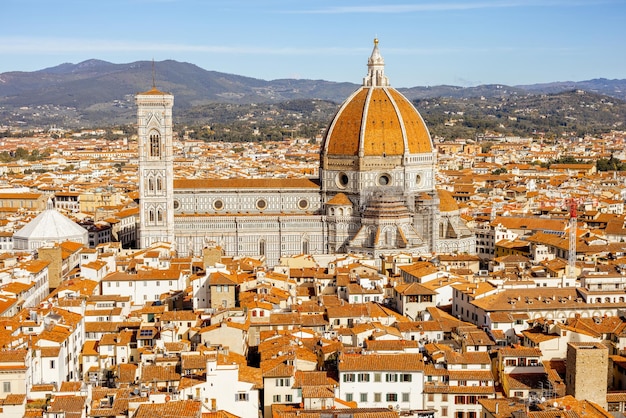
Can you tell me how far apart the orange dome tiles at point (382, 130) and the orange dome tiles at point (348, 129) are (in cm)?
63

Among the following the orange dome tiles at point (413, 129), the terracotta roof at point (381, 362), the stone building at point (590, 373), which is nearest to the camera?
the stone building at point (590, 373)

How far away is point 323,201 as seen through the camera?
62.0 metres

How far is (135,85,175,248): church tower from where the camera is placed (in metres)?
59.2

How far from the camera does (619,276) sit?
134ft

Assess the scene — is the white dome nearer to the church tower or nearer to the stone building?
the church tower

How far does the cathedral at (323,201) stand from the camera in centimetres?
5916

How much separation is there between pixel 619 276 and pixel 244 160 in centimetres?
10868

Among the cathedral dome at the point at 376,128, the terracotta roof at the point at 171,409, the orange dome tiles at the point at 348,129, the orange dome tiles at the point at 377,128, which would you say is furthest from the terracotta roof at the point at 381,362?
the orange dome tiles at the point at 348,129

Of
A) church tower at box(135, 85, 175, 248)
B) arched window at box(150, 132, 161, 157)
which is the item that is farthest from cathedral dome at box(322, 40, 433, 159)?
arched window at box(150, 132, 161, 157)

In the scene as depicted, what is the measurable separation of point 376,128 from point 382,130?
16.3 inches

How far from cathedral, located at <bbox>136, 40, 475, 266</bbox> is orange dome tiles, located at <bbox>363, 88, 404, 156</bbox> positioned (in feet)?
0.21

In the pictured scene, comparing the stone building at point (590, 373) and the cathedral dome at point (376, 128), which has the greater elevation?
the cathedral dome at point (376, 128)

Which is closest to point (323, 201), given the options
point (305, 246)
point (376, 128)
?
point (305, 246)

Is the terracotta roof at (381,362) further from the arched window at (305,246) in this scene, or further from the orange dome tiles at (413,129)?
the orange dome tiles at (413,129)
